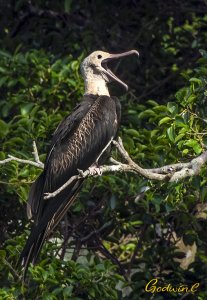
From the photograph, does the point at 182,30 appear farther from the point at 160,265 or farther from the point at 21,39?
the point at 160,265

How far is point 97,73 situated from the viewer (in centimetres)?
902

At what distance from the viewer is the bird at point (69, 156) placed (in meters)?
7.92

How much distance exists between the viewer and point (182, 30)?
1086 centimetres

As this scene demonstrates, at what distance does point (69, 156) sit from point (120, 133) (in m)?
0.89

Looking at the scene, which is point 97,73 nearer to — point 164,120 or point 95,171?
point 164,120

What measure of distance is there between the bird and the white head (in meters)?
0.35

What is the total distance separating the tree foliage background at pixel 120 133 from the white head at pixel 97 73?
352 millimetres

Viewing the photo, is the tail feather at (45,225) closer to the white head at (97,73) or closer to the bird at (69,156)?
the bird at (69,156)

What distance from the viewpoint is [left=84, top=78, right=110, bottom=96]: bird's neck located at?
8781mm

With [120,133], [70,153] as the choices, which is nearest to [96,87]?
[120,133]

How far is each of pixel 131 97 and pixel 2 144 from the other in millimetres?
1873

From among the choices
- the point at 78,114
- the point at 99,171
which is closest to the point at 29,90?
the point at 78,114

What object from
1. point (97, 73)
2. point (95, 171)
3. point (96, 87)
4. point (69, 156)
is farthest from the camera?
point (97, 73)

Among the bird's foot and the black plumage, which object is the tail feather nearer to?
the black plumage
